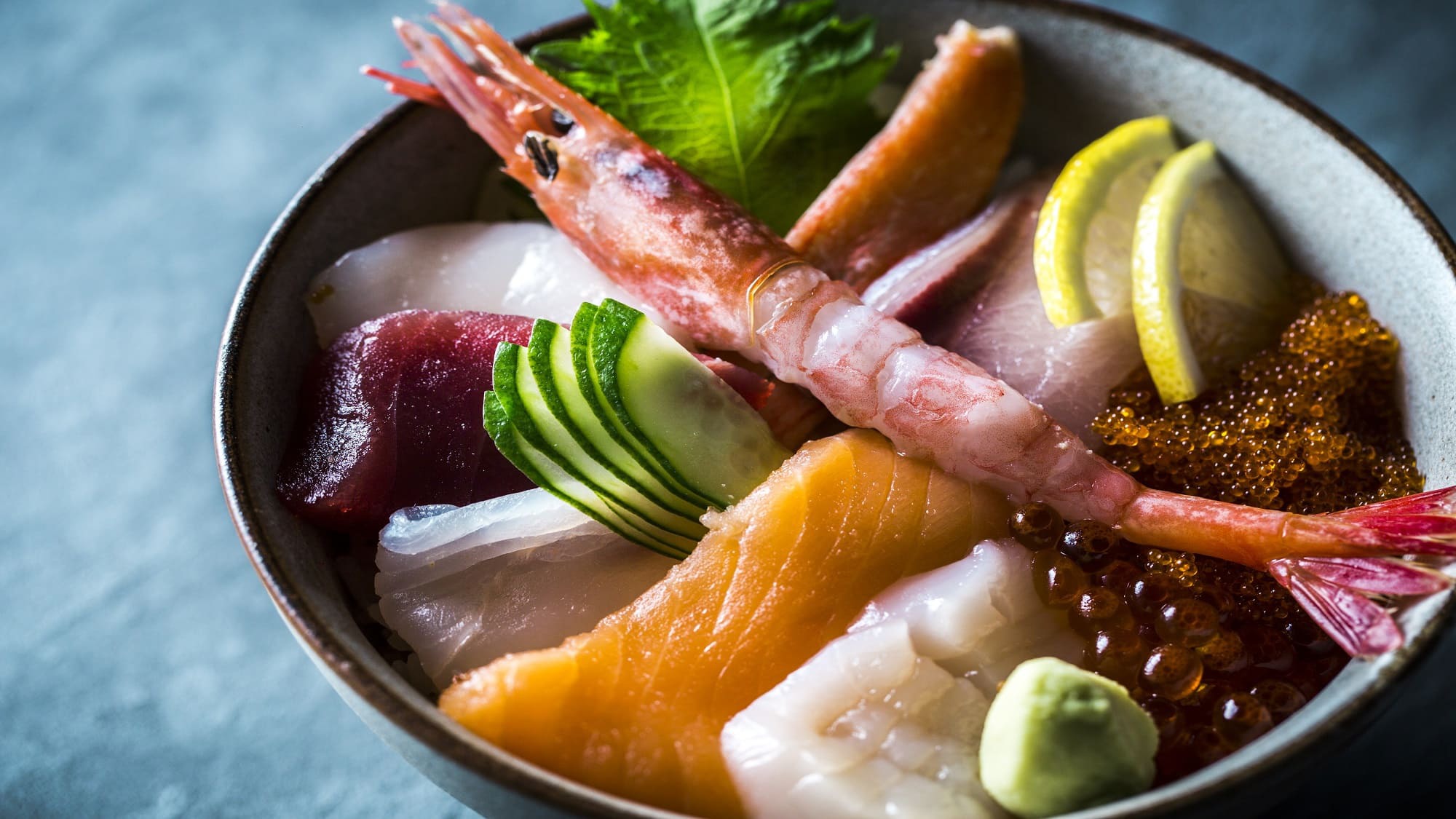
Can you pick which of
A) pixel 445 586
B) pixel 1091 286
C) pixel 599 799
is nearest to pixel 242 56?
pixel 445 586

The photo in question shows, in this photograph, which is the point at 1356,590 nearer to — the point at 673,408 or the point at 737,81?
the point at 673,408

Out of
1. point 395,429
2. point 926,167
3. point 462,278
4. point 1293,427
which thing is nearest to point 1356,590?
point 1293,427

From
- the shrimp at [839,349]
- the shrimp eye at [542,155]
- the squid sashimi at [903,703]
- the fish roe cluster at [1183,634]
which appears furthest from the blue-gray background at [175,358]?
the shrimp eye at [542,155]

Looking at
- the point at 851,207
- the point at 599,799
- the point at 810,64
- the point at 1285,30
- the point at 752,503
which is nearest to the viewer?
the point at 599,799

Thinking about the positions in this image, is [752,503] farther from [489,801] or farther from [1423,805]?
[1423,805]

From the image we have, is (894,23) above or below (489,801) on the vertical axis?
above
